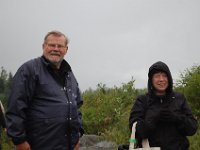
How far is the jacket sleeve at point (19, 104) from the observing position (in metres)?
4.13

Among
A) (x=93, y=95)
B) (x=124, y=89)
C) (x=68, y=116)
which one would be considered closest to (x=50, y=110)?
(x=68, y=116)

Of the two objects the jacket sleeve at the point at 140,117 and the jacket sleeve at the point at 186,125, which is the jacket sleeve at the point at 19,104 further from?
the jacket sleeve at the point at 186,125

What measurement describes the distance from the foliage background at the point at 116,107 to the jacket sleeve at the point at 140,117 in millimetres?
4306

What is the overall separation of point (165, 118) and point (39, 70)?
146 cm

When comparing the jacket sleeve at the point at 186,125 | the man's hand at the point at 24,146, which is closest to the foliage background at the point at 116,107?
the jacket sleeve at the point at 186,125

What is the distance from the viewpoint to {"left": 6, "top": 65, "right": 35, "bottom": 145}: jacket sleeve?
13.5 ft

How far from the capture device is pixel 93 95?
15.2 meters

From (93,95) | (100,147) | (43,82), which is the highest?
(43,82)

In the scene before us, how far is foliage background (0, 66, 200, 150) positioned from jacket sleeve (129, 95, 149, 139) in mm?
4306

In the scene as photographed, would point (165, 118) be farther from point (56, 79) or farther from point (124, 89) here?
point (124, 89)

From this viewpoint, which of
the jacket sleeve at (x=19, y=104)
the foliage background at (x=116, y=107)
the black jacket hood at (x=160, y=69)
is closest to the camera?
the jacket sleeve at (x=19, y=104)

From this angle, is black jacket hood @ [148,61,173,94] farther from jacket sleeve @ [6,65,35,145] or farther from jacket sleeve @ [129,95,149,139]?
jacket sleeve @ [6,65,35,145]

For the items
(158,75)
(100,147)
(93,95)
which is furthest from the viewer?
(93,95)

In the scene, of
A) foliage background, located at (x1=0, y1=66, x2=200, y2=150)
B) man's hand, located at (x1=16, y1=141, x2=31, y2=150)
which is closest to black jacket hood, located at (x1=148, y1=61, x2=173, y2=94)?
man's hand, located at (x1=16, y1=141, x2=31, y2=150)
